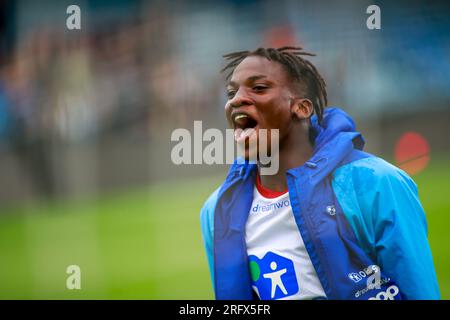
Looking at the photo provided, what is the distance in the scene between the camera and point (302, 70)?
119 inches

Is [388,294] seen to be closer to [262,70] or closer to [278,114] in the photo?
[278,114]

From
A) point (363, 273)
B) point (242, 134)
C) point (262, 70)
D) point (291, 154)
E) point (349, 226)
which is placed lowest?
point (363, 273)

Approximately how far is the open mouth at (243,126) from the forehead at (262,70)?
0.17m

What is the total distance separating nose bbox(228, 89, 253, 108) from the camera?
293 centimetres

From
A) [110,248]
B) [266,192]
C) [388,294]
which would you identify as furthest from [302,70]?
[110,248]

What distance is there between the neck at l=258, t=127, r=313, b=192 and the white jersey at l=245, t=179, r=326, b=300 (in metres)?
0.06

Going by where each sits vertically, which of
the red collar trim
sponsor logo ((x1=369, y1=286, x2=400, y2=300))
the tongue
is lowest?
sponsor logo ((x1=369, y1=286, x2=400, y2=300))

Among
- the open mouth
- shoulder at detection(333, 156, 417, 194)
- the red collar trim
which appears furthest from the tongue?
shoulder at detection(333, 156, 417, 194)

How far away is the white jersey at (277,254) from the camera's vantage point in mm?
2773

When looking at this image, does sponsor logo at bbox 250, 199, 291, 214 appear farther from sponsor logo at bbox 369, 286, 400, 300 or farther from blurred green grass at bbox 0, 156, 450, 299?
sponsor logo at bbox 369, 286, 400, 300

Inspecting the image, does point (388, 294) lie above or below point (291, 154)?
below

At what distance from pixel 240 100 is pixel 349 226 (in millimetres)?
749

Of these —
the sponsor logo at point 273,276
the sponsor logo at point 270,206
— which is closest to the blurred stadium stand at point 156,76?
the sponsor logo at point 270,206
